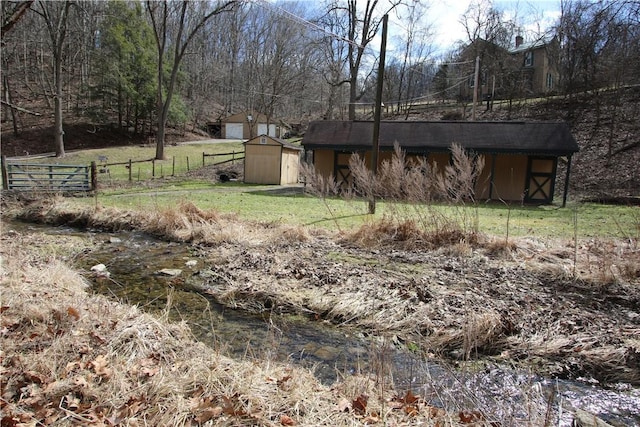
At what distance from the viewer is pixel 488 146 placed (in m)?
20.7

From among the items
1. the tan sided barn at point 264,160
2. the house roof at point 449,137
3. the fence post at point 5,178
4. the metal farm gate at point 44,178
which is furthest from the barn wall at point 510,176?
the fence post at point 5,178

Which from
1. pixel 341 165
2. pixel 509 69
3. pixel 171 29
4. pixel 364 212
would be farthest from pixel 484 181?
pixel 171 29

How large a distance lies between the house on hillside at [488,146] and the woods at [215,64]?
7.21m

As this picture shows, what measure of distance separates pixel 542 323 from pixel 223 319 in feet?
15.7

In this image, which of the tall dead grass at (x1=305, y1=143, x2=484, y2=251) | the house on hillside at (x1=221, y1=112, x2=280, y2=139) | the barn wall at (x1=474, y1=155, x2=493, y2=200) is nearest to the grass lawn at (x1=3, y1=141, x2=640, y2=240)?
the tall dead grass at (x1=305, y1=143, x2=484, y2=251)

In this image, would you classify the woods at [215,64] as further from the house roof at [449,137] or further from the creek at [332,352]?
the creek at [332,352]

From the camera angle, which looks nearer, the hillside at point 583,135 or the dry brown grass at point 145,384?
the dry brown grass at point 145,384

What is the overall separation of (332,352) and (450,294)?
8.57 feet

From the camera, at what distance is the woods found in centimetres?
2984

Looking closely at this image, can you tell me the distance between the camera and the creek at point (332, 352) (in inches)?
151

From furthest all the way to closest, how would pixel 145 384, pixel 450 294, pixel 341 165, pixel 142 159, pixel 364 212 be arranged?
1. pixel 142 159
2. pixel 341 165
3. pixel 364 212
4. pixel 450 294
5. pixel 145 384

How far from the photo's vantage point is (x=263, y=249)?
10023mm

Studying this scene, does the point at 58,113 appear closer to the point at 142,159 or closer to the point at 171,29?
the point at 142,159

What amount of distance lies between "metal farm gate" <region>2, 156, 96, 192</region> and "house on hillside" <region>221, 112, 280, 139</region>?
31.5 metres
